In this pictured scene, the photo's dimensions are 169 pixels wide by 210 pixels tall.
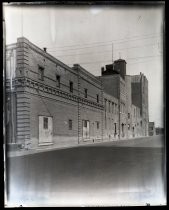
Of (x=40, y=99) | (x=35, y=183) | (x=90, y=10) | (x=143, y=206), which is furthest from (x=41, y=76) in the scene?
(x=143, y=206)

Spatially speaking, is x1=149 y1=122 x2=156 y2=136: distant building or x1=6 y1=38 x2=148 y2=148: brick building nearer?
x1=6 y1=38 x2=148 y2=148: brick building

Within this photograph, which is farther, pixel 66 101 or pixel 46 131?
pixel 66 101

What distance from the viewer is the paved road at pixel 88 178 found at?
5.03m

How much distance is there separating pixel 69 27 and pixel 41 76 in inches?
41.0

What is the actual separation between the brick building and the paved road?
0.35m

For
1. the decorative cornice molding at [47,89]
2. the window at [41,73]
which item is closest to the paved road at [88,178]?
the decorative cornice molding at [47,89]

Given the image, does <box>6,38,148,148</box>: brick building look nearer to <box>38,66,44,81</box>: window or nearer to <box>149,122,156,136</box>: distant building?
<box>38,66,44,81</box>: window

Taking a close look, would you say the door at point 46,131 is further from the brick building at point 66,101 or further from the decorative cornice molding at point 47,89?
the decorative cornice molding at point 47,89

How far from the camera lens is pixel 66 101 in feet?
18.2

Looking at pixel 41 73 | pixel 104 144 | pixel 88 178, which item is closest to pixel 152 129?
pixel 104 144

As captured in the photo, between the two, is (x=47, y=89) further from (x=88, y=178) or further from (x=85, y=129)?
(x=88, y=178)

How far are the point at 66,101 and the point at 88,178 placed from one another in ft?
4.91

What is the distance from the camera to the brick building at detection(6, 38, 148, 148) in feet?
17.0

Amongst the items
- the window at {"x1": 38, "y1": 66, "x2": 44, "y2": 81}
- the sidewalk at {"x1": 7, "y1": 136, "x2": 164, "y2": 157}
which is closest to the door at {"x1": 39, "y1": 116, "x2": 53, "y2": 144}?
the sidewalk at {"x1": 7, "y1": 136, "x2": 164, "y2": 157}
